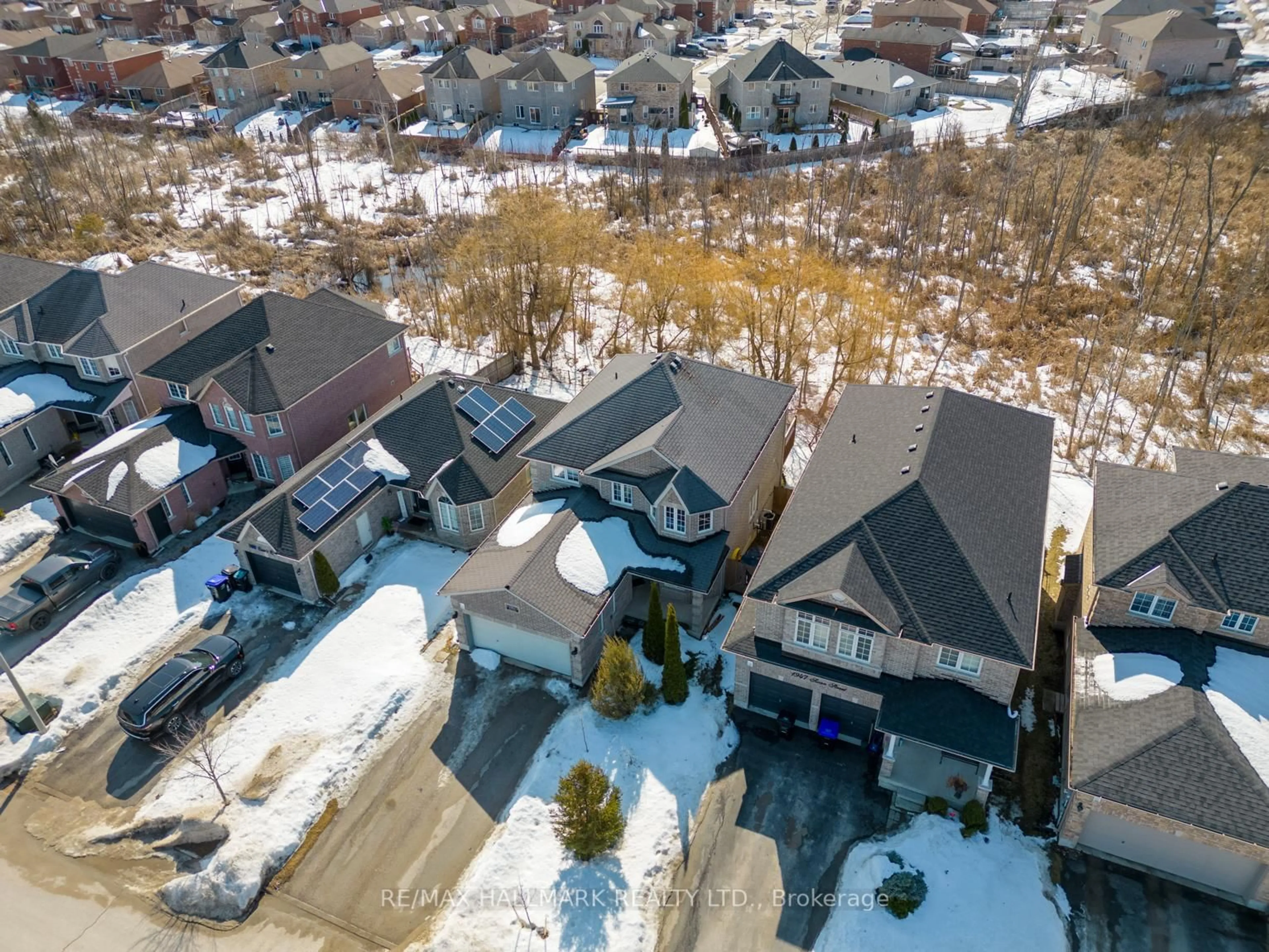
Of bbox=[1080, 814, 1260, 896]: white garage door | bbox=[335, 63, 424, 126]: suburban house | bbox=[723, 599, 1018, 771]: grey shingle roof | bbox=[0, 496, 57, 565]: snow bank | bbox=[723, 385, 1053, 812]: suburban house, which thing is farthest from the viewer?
Result: bbox=[335, 63, 424, 126]: suburban house

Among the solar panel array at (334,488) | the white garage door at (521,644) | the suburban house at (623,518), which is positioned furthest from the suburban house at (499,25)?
the white garage door at (521,644)

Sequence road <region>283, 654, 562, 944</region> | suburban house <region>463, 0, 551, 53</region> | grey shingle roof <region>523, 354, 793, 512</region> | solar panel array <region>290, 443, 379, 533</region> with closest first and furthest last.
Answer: road <region>283, 654, 562, 944</region> → grey shingle roof <region>523, 354, 793, 512</region> → solar panel array <region>290, 443, 379, 533</region> → suburban house <region>463, 0, 551, 53</region>

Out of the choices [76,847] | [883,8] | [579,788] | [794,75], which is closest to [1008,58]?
[883,8]

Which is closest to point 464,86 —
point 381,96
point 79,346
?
point 381,96

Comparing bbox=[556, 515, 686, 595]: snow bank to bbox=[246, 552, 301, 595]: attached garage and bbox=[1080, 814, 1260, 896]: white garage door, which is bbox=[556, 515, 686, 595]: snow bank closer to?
bbox=[246, 552, 301, 595]: attached garage

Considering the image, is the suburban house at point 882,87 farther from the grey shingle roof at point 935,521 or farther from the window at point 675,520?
the window at point 675,520

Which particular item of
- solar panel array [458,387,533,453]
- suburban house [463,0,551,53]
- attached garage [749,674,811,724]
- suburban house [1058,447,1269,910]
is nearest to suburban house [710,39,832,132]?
suburban house [463,0,551,53]

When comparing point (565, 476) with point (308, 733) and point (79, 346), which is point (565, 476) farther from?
point (79, 346)
